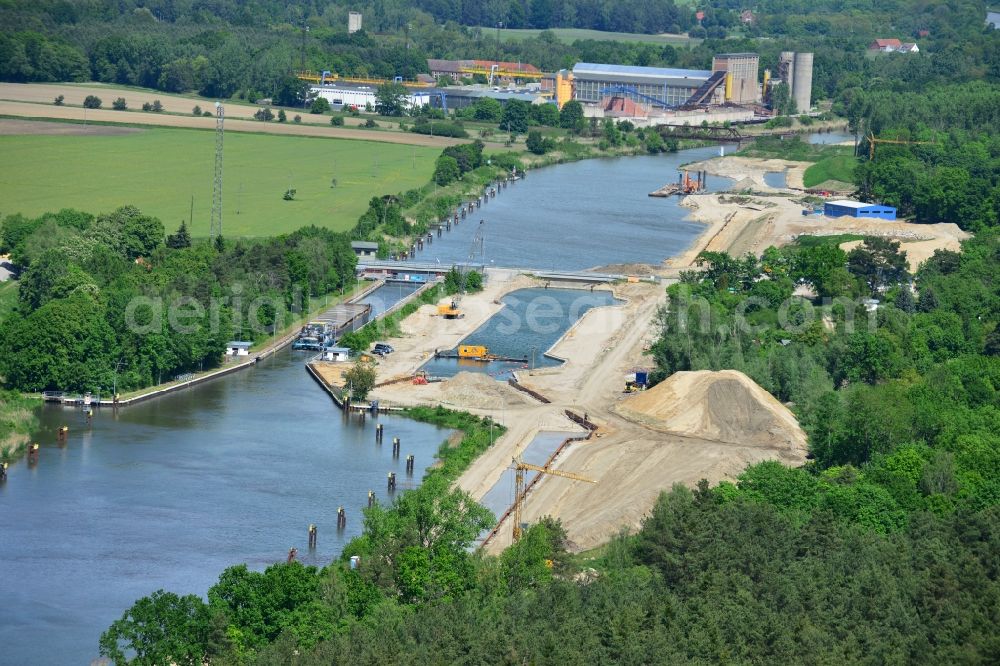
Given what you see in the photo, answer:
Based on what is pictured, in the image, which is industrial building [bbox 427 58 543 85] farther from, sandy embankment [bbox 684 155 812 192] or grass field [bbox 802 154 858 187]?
grass field [bbox 802 154 858 187]

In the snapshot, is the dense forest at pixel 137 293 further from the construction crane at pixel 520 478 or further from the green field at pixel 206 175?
the construction crane at pixel 520 478

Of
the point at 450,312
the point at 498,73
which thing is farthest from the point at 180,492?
the point at 498,73

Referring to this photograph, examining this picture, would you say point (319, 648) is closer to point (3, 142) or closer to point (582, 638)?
point (582, 638)

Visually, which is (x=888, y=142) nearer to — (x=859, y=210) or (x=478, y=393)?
(x=859, y=210)

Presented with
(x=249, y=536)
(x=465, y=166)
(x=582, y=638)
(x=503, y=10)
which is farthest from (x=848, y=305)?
(x=503, y=10)

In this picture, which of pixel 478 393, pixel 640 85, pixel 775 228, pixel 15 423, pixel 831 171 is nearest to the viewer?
pixel 15 423
